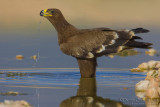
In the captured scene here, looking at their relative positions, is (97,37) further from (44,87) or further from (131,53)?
(131,53)

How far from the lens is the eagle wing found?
12.5 m

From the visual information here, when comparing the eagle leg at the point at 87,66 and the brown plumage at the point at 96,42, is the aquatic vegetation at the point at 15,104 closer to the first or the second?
the brown plumage at the point at 96,42

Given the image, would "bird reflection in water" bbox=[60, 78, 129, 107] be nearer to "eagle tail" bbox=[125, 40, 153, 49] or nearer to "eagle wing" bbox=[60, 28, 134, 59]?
"eagle wing" bbox=[60, 28, 134, 59]

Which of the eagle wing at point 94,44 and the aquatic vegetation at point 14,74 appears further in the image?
the aquatic vegetation at point 14,74

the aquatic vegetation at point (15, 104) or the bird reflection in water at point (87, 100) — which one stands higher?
the aquatic vegetation at point (15, 104)

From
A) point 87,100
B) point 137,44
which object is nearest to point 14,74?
point 137,44

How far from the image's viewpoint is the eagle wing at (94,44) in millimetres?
12484

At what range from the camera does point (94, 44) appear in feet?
41.0

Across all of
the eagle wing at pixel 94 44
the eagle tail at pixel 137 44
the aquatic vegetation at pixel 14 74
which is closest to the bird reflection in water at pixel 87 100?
the eagle wing at pixel 94 44

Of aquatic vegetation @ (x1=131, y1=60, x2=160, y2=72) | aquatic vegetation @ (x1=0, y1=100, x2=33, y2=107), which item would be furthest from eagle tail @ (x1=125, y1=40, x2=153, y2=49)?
aquatic vegetation @ (x1=0, y1=100, x2=33, y2=107)

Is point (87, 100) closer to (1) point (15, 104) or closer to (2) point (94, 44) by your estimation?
(1) point (15, 104)

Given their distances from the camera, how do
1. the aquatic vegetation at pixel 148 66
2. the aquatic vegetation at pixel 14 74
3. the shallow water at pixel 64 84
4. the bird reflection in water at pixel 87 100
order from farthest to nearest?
1. the aquatic vegetation at pixel 148 66
2. the aquatic vegetation at pixel 14 74
3. the shallow water at pixel 64 84
4. the bird reflection in water at pixel 87 100

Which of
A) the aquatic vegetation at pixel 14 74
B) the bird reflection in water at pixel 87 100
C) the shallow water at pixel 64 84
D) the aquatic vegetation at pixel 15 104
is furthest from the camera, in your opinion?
the aquatic vegetation at pixel 14 74

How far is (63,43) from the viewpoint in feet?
41.4
